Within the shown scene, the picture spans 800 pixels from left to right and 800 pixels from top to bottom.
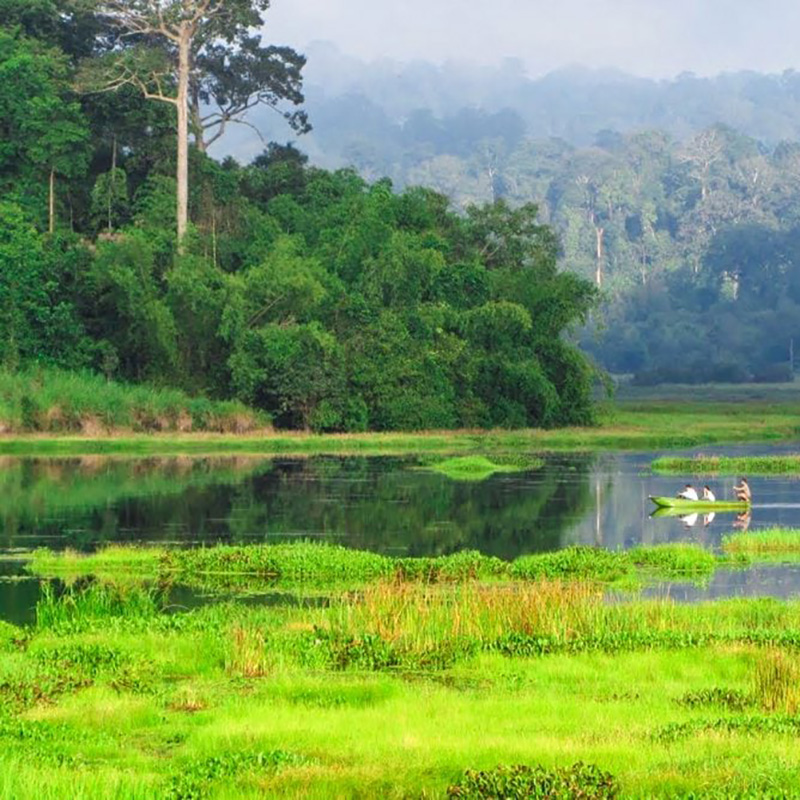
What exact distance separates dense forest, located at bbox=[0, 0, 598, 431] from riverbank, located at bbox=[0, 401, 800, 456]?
2.15m

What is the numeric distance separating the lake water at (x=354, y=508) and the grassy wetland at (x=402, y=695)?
411 centimetres

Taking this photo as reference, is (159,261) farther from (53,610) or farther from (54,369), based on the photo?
(53,610)

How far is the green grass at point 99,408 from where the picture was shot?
183ft

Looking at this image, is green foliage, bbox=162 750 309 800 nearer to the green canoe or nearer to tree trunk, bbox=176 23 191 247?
the green canoe

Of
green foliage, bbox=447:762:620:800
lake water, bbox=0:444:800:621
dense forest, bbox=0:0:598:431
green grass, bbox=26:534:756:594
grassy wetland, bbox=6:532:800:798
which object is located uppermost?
dense forest, bbox=0:0:598:431

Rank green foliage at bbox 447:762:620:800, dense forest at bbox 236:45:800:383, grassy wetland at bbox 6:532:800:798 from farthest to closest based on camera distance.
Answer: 1. dense forest at bbox 236:45:800:383
2. grassy wetland at bbox 6:532:800:798
3. green foliage at bbox 447:762:620:800

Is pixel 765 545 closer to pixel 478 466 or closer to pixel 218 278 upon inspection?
pixel 478 466

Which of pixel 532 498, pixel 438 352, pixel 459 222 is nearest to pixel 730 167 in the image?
pixel 459 222

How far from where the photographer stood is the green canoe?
3722cm

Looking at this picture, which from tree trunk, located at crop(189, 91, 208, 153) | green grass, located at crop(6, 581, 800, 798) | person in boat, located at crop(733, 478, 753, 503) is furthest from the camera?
tree trunk, located at crop(189, 91, 208, 153)

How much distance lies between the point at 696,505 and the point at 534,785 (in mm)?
26567

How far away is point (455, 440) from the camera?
2304 inches

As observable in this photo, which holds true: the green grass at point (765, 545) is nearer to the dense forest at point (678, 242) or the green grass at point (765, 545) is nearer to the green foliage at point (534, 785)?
the green foliage at point (534, 785)

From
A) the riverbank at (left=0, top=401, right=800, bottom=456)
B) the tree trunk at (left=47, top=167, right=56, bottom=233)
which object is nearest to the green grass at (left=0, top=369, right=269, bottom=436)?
the riverbank at (left=0, top=401, right=800, bottom=456)
